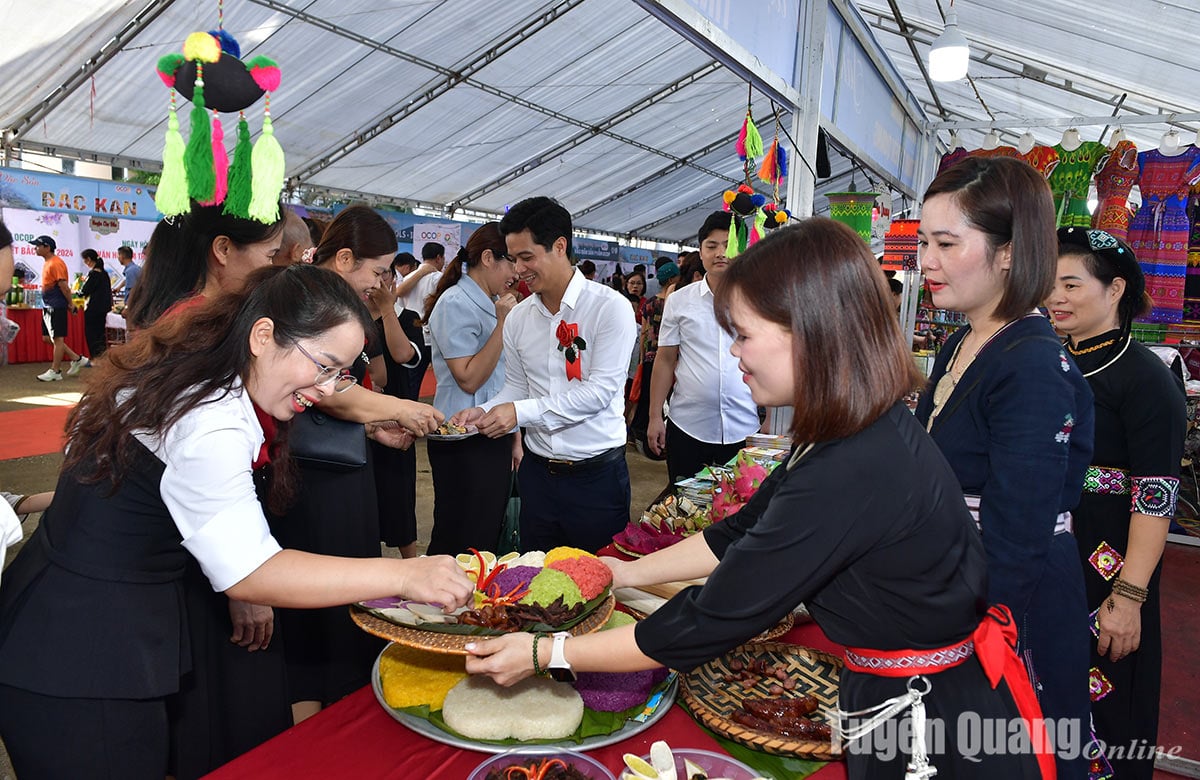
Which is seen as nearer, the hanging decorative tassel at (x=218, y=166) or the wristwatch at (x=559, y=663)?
the wristwatch at (x=559, y=663)

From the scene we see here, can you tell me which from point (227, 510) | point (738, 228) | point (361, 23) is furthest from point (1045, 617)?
point (361, 23)

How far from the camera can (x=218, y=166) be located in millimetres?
1796

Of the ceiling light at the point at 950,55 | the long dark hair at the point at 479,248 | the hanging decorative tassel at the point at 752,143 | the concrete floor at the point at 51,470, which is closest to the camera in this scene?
the long dark hair at the point at 479,248

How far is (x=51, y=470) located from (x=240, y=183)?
4.55 m

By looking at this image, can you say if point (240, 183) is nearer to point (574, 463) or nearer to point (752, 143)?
point (574, 463)

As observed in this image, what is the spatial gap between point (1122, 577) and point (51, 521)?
7.50 feet

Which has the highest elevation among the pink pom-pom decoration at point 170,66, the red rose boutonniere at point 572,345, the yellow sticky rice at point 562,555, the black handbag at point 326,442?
the pink pom-pom decoration at point 170,66

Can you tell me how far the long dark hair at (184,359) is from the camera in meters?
1.17

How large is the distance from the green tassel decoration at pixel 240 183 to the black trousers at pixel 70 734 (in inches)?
42.9

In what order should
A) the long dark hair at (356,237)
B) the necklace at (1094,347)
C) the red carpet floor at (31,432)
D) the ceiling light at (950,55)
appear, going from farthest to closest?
1. the red carpet floor at (31,432)
2. the ceiling light at (950,55)
3. the long dark hair at (356,237)
4. the necklace at (1094,347)

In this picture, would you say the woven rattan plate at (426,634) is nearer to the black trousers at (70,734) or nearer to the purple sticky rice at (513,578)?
the purple sticky rice at (513,578)

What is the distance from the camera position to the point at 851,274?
955 millimetres

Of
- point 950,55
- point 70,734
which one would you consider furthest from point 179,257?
point 950,55

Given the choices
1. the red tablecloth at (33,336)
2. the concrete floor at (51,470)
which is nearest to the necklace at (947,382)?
the concrete floor at (51,470)
